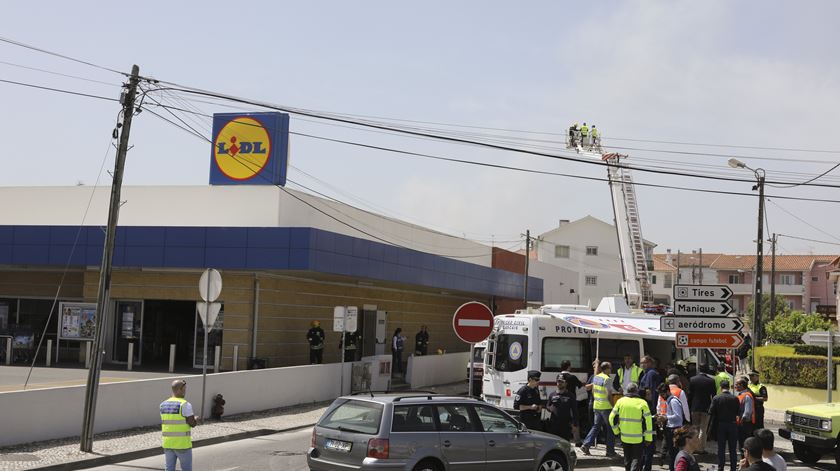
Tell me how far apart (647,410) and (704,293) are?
3.40 metres

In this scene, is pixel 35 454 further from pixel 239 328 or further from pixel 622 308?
pixel 622 308

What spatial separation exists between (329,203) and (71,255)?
857 cm

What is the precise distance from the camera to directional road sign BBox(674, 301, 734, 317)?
14.9 m

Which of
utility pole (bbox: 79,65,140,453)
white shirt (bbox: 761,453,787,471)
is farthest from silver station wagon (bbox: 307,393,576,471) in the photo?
utility pole (bbox: 79,65,140,453)

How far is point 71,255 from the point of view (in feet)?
82.7

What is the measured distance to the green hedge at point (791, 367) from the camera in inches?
1123

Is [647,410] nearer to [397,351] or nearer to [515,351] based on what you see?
[515,351]

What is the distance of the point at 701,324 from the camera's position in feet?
48.9

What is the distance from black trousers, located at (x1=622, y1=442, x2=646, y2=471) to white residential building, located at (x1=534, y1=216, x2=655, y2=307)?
72.0 m

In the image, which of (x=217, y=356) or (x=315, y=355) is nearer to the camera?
(x=217, y=356)

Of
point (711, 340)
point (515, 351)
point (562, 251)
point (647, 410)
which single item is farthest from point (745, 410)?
point (562, 251)

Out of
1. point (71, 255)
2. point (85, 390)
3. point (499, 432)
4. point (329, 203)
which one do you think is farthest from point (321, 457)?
point (329, 203)

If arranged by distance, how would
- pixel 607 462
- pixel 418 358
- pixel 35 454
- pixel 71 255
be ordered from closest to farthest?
A: pixel 35 454
pixel 607 462
pixel 71 255
pixel 418 358

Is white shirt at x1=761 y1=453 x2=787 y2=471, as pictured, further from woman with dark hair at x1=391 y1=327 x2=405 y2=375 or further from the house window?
the house window
